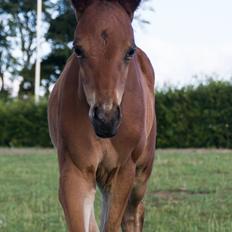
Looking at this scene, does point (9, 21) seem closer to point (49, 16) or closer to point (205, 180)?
point (49, 16)

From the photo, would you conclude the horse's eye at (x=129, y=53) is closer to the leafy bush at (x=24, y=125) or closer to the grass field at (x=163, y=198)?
the grass field at (x=163, y=198)

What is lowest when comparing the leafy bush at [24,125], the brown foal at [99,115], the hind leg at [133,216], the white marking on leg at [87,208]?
the leafy bush at [24,125]

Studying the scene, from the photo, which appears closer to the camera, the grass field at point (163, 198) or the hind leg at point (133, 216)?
the hind leg at point (133, 216)

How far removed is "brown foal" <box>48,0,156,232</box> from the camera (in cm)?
387

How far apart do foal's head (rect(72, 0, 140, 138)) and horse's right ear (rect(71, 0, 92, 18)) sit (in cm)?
10

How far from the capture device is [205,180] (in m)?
12.5

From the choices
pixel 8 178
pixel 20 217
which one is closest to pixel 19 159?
pixel 8 178

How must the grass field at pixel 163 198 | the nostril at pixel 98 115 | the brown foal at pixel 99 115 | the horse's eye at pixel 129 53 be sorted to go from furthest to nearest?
1. the grass field at pixel 163 198
2. the horse's eye at pixel 129 53
3. the brown foal at pixel 99 115
4. the nostril at pixel 98 115

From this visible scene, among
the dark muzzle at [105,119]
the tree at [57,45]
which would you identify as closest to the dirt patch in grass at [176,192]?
the dark muzzle at [105,119]

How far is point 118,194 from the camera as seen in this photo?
4496 mm

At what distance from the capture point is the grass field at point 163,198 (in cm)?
764

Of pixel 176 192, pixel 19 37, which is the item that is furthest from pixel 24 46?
pixel 176 192

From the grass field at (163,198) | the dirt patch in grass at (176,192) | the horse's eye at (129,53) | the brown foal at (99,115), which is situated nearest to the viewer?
the brown foal at (99,115)

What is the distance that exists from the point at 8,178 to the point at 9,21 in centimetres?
3361
